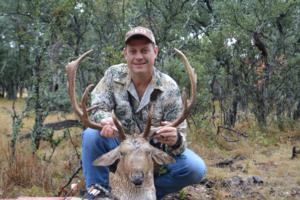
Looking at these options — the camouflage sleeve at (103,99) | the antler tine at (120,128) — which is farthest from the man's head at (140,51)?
the antler tine at (120,128)

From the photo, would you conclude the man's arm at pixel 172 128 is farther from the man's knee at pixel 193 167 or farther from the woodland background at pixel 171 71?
the woodland background at pixel 171 71

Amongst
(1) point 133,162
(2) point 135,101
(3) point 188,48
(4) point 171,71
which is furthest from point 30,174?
(3) point 188,48

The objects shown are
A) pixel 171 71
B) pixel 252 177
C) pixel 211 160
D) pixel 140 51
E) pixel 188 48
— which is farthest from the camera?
pixel 188 48

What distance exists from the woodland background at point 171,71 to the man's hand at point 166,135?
2.00 metres

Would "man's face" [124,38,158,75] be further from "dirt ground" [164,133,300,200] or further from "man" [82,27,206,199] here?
"dirt ground" [164,133,300,200]

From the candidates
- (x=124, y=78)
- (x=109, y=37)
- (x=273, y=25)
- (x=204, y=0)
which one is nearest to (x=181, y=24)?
(x=109, y=37)

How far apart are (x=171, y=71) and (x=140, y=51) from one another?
495 centimetres

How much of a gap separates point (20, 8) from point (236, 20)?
431cm

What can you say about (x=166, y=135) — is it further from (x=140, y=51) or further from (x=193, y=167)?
(x=140, y=51)

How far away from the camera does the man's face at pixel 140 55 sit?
15.8ft

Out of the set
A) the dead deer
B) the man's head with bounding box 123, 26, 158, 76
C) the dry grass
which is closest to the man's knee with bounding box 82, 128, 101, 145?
the dead deer

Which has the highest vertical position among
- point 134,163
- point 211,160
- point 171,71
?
point 171,71

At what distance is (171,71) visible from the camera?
9.77 metres

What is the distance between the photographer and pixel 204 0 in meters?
13.8
